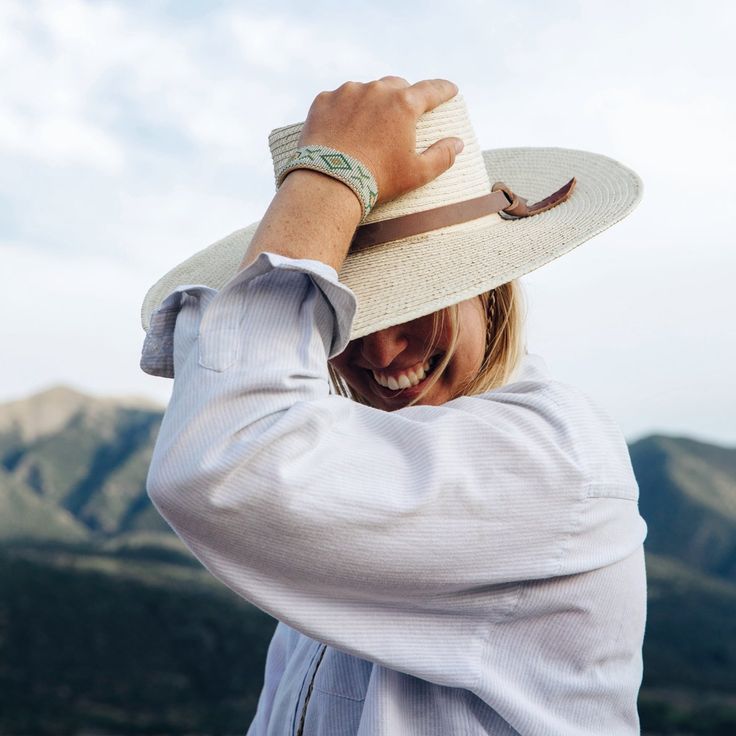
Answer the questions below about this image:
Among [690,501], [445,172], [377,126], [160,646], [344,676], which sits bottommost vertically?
[690,501]

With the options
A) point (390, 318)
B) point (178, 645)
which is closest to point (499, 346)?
point (390, 318)

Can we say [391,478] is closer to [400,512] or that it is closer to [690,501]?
[400,512]

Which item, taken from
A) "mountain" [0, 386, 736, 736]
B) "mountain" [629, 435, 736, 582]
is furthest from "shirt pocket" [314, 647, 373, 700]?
"mountain" [629, 435, 736, 582]

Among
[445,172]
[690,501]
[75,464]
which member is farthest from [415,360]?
[75,464]

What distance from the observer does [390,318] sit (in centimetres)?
141

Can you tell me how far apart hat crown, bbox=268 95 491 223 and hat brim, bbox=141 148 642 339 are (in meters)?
0.05

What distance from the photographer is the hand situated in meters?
1.33

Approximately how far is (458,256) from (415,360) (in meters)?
0.17

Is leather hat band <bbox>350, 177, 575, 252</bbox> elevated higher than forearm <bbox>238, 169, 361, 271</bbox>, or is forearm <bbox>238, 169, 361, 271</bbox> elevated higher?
forearm <bbox>238, 169, 361, 271</bbox>

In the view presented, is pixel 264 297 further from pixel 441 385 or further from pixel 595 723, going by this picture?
pixel 595 723

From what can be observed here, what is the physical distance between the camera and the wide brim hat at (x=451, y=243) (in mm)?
1444

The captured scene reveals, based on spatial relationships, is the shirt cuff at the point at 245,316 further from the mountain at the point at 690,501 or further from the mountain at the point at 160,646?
the mountain at the point at 690,501

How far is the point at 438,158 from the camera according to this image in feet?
4.83

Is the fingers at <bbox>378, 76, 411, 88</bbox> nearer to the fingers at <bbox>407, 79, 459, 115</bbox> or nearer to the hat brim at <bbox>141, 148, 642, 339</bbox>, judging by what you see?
the fingers at <bbox>407, 79, 459, 115</bbox>
